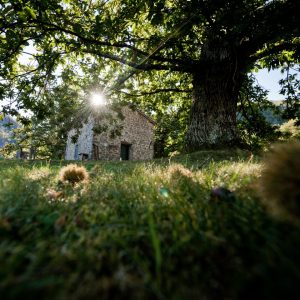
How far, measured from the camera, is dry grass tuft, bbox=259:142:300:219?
0.88m

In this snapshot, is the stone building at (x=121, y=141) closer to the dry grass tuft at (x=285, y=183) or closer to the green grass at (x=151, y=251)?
the green grass at (x=151, y=251)

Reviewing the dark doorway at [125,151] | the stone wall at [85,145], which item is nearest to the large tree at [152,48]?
the stone wall at [85,145]

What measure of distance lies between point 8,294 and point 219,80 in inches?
282

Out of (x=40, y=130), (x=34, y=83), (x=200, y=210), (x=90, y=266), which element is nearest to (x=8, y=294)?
(x=90, y=266)

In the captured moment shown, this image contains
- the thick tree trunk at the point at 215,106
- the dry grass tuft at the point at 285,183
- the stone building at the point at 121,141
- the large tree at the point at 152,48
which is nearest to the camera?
the dry grass tuft at the point at 285,183

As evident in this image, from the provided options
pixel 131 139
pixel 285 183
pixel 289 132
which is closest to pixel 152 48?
pixel 285 183

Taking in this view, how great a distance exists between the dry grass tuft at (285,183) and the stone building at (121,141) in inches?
643

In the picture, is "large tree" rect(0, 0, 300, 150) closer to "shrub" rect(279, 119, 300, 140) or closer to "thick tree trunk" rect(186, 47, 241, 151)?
"thick tree trunk" rect(186, 47, 241, 151)

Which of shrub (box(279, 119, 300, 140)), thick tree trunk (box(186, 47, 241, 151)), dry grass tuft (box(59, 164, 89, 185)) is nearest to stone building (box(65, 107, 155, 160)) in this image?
thick tree trunk (box(186, 47, 241, 151))

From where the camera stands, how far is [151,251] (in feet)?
3.22

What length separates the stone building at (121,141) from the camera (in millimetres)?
18625

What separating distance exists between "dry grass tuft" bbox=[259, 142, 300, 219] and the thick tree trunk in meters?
5.43

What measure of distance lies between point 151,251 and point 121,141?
19.9 m

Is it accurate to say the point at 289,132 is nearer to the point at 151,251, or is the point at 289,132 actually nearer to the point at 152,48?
the point at 152,48
